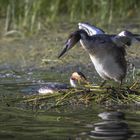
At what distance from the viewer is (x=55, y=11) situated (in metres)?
15.8

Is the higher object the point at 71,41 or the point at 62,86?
the point at 71,41

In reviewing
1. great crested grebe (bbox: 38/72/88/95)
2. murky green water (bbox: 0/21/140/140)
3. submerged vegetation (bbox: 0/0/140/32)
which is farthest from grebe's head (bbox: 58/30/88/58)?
submerged vegetation (bbox: 0/0/140/32)

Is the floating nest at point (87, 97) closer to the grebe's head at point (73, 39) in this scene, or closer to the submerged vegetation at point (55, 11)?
the grebe's head at point (73, 39)

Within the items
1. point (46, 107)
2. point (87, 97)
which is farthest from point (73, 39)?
point (46, 107)

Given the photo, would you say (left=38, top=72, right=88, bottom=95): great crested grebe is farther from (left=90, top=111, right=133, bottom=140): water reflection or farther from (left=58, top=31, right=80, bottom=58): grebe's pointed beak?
(left=90, top=111, right=133, bottom=140): water reflection

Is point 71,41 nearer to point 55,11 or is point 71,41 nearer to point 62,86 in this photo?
point 62,86

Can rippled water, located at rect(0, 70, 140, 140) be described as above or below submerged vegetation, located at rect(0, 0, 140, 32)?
below

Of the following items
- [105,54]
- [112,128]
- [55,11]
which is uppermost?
[55,11]

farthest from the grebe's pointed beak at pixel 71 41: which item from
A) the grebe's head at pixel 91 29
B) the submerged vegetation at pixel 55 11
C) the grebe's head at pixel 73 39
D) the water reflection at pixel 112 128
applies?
the submerged vegetation at pixel 55 11

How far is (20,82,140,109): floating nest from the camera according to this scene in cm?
904

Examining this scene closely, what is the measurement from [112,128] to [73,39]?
2512mm

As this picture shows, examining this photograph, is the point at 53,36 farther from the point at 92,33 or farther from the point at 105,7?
the point at 92,33

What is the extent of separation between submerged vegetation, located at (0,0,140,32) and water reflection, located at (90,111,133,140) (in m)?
7.29

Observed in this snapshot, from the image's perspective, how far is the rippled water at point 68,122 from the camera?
7.02 metres
